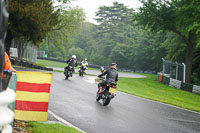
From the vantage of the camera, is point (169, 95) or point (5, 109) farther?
point (169, 95)

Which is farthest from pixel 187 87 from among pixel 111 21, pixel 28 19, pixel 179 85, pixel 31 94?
pixel 111 21

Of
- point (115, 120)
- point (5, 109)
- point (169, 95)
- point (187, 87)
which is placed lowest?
point (169, 95)

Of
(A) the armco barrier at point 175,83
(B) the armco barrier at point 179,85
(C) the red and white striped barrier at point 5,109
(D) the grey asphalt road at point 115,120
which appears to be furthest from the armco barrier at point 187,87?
(C) the red and white striped barrier at point 5,109

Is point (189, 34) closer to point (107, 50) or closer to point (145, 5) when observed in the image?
point (145, 5)

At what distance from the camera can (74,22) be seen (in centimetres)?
4806

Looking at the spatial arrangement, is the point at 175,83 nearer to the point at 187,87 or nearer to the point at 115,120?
the point at 187,87

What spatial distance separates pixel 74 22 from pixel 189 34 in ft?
67.6

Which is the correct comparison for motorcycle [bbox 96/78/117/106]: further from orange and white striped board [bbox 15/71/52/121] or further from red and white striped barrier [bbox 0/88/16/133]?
red and white striped barrier [bbox 0/88/16/133]

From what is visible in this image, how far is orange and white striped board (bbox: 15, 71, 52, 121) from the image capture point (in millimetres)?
7062

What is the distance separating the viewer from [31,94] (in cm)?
715

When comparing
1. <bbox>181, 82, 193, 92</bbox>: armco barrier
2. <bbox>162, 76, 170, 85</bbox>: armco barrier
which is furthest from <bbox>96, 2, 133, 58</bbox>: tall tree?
<bbox>181, 82, 193, 92</bbox>: armco barrier

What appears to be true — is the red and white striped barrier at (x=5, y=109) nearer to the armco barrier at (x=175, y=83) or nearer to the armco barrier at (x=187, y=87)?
the armco barrier at (x=187, y=87)

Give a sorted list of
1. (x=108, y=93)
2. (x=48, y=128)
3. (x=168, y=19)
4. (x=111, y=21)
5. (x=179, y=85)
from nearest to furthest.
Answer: (x=48, y=128) → (x=108, y=93) → (x=179, y=85) → (x=168, y=19) → (x=111, y=21)

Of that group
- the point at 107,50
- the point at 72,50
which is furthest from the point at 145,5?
the point at 72,50
